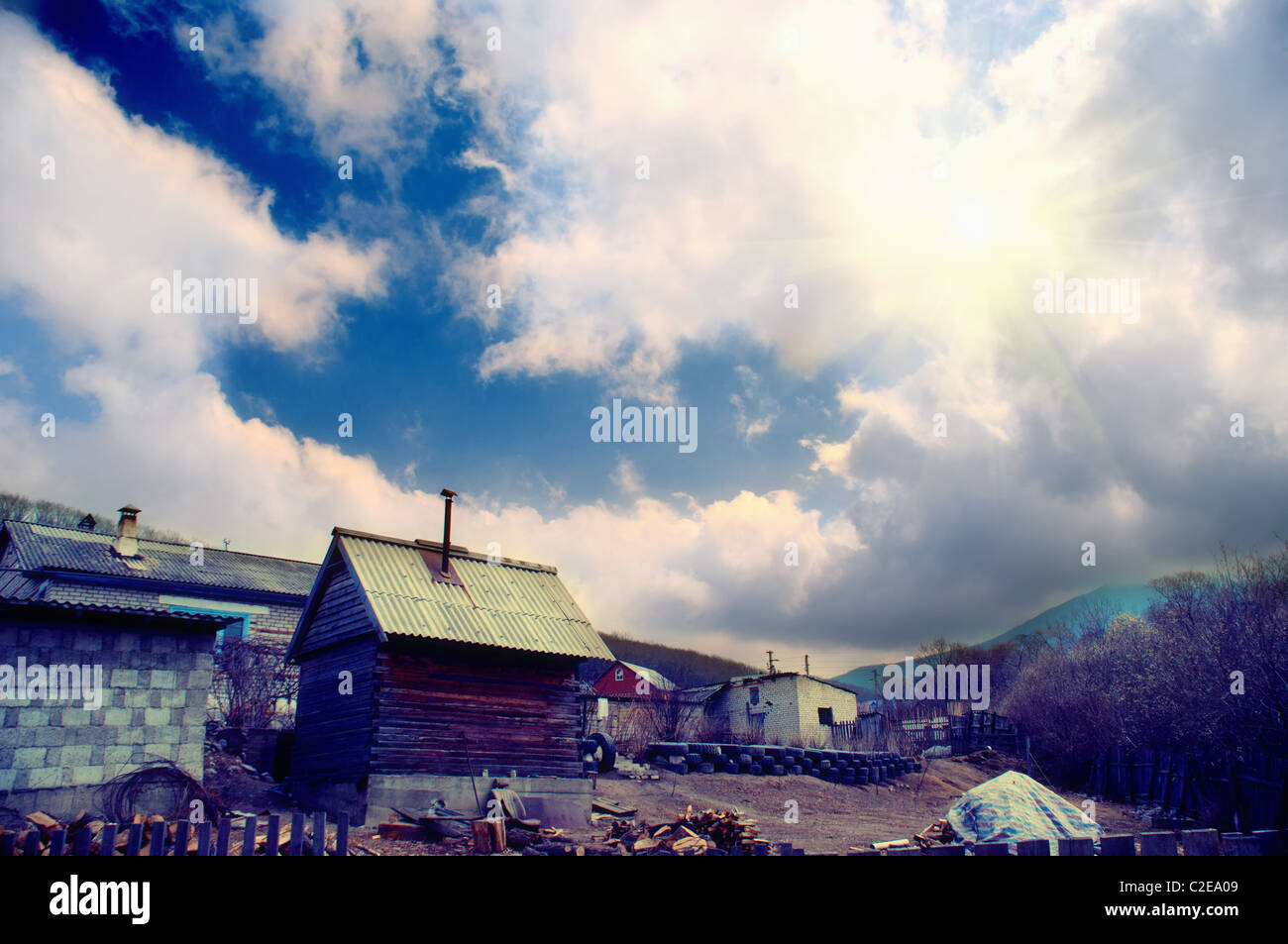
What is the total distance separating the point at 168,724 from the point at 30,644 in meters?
2.79

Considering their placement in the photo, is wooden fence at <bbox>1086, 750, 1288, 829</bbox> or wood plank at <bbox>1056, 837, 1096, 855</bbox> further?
wooden fence at <bbox>1086, 750, 1288, 829</bbox>

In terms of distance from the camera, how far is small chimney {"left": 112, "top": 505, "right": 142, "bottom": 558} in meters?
32.4

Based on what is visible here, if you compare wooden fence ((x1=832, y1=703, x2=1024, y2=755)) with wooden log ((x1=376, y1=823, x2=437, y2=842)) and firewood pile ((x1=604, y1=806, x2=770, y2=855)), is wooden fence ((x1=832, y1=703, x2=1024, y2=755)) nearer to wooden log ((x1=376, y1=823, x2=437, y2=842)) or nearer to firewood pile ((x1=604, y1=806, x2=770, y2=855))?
firewood pile ((x1=604, y1=806, x2=770, y2=855))

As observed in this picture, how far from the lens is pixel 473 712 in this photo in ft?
64.4

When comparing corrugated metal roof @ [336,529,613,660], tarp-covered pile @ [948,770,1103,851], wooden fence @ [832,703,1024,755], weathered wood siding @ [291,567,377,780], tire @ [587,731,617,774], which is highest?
corrugated metal roof @ [336,529,613,660]

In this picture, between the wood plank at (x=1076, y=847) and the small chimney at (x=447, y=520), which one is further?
the small chimney at (x=447, y=520)

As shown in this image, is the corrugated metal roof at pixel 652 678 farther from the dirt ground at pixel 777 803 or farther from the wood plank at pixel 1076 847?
the wood plank at pixel 1076 847

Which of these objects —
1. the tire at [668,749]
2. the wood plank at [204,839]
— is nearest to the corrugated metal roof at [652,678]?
the tire at [668,749]

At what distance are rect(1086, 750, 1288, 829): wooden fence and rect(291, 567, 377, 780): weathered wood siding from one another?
2120cm

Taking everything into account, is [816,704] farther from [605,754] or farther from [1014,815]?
[1014,815]

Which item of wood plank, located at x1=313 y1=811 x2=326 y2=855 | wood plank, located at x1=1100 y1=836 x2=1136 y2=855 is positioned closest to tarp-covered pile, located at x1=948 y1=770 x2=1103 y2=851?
wood plank, located at x1=1100 y1=836 x2=1136 y2=855

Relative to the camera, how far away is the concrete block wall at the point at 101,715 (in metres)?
14.1

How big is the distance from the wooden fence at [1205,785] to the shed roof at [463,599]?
16.6 metres
